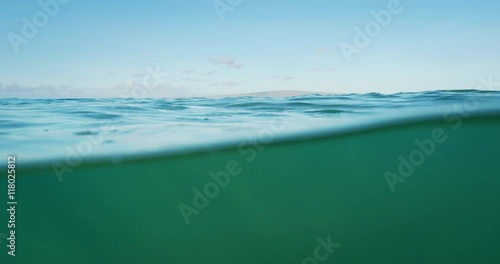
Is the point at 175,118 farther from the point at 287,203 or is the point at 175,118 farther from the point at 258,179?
the point at 287,203

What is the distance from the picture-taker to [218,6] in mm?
7379

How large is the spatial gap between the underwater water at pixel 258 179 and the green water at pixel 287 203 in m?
0.04

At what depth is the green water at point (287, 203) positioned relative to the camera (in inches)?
341

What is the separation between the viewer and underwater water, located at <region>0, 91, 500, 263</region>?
8680 millimetres

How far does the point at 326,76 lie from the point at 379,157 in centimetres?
449

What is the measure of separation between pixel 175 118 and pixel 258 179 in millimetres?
3496

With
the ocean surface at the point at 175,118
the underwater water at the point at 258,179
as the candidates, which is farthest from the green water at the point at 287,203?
the ocean surface at the point at 175,118

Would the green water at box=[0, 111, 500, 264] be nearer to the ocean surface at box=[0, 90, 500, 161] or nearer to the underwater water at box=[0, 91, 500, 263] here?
the underwater water at box=[0, 91, 500, 263]

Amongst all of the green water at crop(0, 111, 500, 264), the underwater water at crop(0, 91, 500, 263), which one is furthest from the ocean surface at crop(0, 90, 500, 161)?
the green water at crop(0, 111, 500, 264)

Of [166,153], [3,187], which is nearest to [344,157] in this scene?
[166,153]

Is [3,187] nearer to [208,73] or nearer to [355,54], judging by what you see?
[208,73]

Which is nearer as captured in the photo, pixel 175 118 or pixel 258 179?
pixel 175 118

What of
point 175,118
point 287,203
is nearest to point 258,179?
point 287,203

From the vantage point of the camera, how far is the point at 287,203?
10.3 meters
